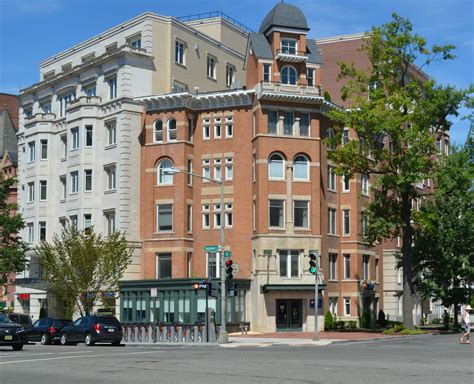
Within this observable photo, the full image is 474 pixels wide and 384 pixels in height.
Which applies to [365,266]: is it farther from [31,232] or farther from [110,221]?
[31,232]

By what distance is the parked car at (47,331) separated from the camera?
43.4 metres

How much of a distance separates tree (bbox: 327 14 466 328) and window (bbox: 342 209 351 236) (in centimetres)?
883

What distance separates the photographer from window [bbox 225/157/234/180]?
57.0m

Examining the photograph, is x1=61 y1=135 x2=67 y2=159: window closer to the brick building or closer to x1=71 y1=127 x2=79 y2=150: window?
x1=71 y1=127 x2=79 y2=150: window

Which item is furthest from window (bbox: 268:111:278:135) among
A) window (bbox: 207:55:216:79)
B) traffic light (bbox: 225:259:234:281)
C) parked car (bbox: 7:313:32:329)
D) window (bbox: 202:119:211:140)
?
parked car (bbox: 7:313:32:329)

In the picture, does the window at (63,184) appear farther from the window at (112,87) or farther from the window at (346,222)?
the window at (346,222)

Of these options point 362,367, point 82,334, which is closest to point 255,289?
point 82,334

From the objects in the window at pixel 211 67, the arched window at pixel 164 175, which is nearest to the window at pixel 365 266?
the arched window at pixel 164 175

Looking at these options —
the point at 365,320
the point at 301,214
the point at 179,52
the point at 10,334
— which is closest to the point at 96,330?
the point at 10,334

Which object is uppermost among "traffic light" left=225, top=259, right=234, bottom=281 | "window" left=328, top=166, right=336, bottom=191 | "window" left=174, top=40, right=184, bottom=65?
"window" left=174, top=40, right=184, bottom=65

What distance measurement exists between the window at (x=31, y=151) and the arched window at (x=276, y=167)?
22085 millimetres

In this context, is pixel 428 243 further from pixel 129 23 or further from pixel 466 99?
pixel 129 23

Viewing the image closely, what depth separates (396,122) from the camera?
157 feet

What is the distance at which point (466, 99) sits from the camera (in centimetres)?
4950
